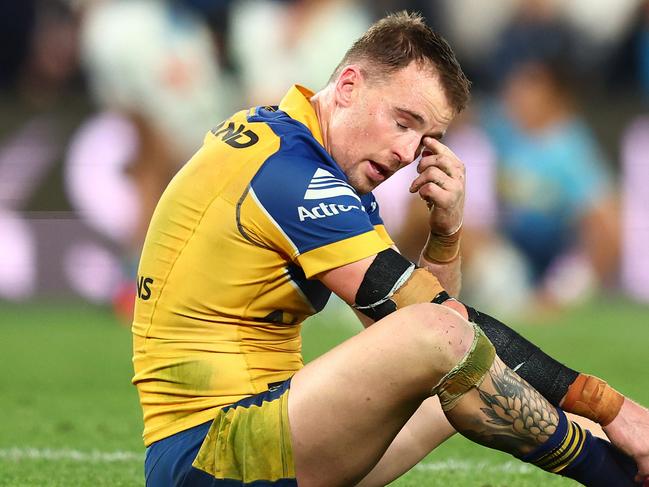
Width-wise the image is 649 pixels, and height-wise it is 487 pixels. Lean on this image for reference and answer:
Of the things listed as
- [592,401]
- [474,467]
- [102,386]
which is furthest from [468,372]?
[102,386]

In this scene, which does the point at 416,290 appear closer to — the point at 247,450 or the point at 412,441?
the point at 247,450

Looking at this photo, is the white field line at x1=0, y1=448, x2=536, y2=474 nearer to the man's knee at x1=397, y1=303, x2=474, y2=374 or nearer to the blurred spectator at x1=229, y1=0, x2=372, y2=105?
the man's knee at x1=397, y1=303, x2=474, y2=374

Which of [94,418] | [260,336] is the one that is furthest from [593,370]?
[260,336]

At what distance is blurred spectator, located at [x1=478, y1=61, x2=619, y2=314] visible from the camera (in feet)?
42.6

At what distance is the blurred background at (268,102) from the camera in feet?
41.2

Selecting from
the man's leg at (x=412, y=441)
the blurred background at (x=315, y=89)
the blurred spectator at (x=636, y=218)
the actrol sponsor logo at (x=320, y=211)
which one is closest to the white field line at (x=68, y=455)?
the man's leg at (x=412, y=441)

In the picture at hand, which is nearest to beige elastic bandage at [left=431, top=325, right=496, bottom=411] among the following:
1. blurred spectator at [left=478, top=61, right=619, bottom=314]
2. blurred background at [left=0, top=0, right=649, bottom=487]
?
blurred background at [left=0, top=0, right=649, bottom=487]

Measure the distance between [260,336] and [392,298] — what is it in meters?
0.46

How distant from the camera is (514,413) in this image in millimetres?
3621

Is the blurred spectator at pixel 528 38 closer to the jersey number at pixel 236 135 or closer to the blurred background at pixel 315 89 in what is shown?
the blurred background at pixel 315 89

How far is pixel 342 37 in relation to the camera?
42.1 ft

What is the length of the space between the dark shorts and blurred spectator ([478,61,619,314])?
940 cm

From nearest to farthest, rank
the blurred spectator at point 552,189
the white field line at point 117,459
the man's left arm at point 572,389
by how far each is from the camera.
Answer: the man's left arm at point 572,389, the white field line at point 117,459, the blurred spectator at point 552,189

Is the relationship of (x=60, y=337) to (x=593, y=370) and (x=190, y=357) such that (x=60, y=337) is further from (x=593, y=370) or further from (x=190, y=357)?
(x=190, y=357)
